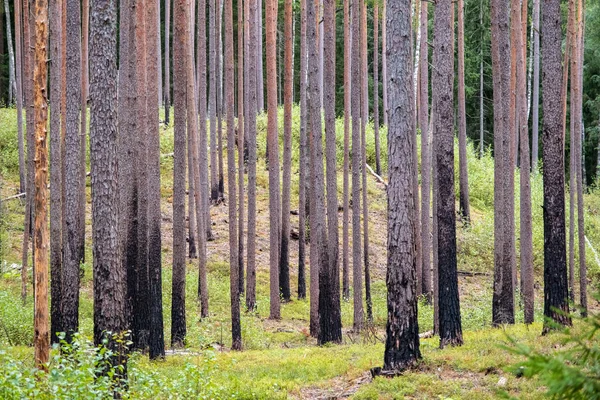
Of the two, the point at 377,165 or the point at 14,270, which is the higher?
the point at 377,165

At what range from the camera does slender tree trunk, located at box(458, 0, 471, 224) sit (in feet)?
76.5

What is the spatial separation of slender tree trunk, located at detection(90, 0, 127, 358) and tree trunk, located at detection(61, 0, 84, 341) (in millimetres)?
3536

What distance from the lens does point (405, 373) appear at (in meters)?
9.49

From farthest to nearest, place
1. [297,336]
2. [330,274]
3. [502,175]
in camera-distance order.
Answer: [297,336]
[502,175]
[330,274]

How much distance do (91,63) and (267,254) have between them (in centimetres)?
1604

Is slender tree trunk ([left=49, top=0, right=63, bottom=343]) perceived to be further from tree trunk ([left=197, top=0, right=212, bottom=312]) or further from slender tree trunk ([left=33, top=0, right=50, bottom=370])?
slender tree trunk ([left=33, top=0, right=50, bottom=370])

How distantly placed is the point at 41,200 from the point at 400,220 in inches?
205

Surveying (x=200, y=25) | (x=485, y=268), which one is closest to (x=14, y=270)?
(x=200, y=25)

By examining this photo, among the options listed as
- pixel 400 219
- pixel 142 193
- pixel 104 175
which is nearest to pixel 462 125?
pixel 142 193

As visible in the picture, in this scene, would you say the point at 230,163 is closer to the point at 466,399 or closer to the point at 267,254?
the point at 267,254

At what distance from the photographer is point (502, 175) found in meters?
14.7

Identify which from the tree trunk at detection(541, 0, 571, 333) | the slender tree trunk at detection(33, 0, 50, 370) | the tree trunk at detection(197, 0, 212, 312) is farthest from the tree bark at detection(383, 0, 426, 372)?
the tree trunk at detection(197, 0, 212, 312)

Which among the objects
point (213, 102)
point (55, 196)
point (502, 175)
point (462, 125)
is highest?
point (213, 102)

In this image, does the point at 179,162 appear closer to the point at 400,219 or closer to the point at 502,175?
the point at 400,219
